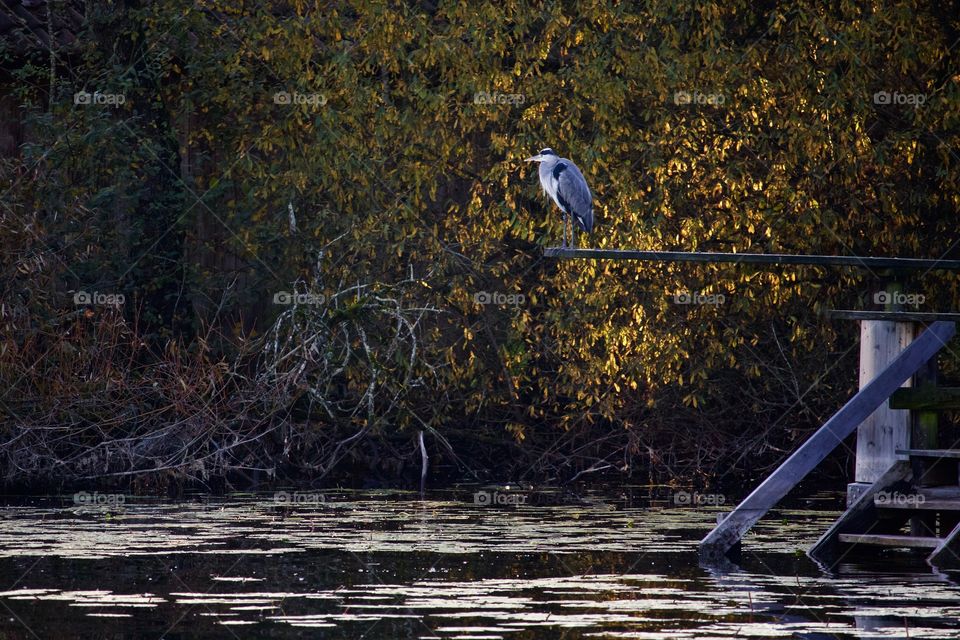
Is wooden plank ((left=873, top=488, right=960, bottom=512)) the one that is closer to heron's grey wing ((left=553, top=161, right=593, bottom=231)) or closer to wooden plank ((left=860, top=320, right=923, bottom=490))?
wooden plank ((left=860, top=320, right=923, bottom=490))

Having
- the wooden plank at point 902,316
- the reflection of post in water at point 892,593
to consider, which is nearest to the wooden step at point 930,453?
the reflection of post in water at point 892,593

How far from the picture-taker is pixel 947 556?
35.3 ft

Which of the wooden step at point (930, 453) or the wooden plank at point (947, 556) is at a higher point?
the wooden step at point (930, 453)

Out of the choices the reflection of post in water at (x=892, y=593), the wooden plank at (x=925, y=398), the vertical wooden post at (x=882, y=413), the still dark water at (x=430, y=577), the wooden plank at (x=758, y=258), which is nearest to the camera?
the still dark water at (x=430, y=577)

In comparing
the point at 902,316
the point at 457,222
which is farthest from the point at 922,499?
the point at 457,222

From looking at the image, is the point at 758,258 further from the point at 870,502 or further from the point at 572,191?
the point at 572,191

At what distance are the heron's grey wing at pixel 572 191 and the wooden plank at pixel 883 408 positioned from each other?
11.4ft

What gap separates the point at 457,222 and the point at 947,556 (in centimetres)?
826

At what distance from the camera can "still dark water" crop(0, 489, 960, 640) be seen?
7980 mm

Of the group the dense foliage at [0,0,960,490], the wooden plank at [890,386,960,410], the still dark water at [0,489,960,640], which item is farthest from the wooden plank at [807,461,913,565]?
the dense foliage at [0,0,960,490]

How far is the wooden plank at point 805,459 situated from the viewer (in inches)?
420

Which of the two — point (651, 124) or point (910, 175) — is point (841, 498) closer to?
point (910, 175)

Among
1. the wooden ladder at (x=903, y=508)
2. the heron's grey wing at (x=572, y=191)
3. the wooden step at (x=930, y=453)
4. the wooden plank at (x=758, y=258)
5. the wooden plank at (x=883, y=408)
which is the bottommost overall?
the wooden ladder at (x=903, y=508)

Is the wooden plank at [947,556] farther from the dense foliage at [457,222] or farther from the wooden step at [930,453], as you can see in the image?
the dense foliage at [457,222]
